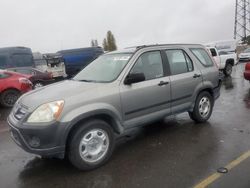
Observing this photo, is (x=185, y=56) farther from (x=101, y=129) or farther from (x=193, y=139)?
(x=101, y=129)

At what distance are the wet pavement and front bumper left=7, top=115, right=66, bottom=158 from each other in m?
0.47

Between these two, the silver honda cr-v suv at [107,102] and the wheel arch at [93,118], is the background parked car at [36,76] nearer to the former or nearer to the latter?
the silver honda cr-v suv at [107,102]

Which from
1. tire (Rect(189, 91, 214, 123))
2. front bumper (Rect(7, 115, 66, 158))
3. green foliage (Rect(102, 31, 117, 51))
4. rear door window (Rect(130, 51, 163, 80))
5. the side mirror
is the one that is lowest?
tire (Rect(189, 91, 214, 123))

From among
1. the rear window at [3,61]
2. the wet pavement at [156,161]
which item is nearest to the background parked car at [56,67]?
the rear window at [3,61]

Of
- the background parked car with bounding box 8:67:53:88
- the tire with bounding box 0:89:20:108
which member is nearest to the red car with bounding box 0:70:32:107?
the tire with bounding box 0:89:20:108

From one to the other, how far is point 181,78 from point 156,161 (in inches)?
73.0

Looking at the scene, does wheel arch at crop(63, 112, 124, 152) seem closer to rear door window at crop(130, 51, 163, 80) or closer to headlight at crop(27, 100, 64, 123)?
headlight at crop(27, 100, 64, 123)

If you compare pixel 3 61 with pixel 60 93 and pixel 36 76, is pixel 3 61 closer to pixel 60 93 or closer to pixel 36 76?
pixel 36 76

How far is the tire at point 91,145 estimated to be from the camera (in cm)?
402

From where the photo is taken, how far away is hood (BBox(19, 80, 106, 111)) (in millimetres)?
4008

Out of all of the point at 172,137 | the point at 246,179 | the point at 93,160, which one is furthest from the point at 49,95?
the point at 246,179

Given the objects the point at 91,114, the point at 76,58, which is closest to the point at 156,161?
the point at 91,114

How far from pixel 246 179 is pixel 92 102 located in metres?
2.31

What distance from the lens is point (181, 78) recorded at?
554 cm
